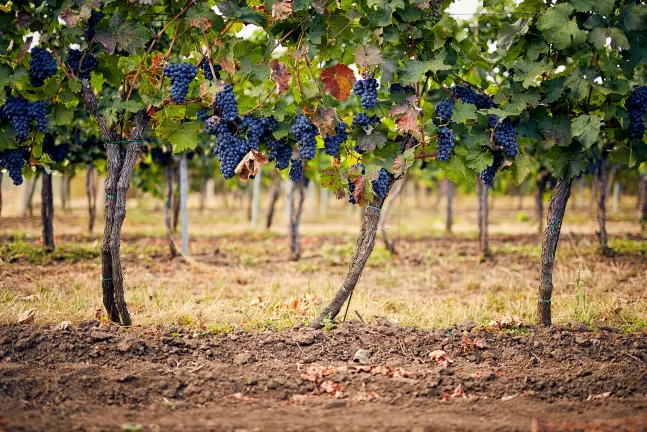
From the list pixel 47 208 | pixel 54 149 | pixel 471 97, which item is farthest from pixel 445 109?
pixel 47 208

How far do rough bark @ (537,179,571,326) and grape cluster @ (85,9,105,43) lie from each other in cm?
374

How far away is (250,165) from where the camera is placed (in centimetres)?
426

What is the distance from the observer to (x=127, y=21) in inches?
163

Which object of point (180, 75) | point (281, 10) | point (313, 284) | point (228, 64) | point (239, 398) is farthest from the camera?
point (313, 284)

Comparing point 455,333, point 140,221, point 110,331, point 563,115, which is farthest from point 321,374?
point 140,221

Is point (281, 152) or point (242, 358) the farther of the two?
point (281, 152)

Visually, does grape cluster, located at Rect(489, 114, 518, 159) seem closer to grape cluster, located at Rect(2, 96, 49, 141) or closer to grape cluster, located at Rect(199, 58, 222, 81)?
grape cluster, located at Rect(199, 58, 222, 81)

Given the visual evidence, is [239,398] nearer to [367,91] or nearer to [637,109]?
[367,91]

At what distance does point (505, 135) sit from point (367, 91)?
1120 mm

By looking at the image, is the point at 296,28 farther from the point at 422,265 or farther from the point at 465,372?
the point at 422,265

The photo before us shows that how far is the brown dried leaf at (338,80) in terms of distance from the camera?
428 cm

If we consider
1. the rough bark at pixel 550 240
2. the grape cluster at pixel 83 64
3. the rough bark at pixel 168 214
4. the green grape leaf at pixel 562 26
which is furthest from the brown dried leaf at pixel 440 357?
the rough bark at pixel 168 214

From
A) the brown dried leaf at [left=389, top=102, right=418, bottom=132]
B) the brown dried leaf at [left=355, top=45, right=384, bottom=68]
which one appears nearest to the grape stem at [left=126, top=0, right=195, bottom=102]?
the brown dried leaf at [left=355, top=45, right=384, bottom=68]

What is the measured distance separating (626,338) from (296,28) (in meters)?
3.42
